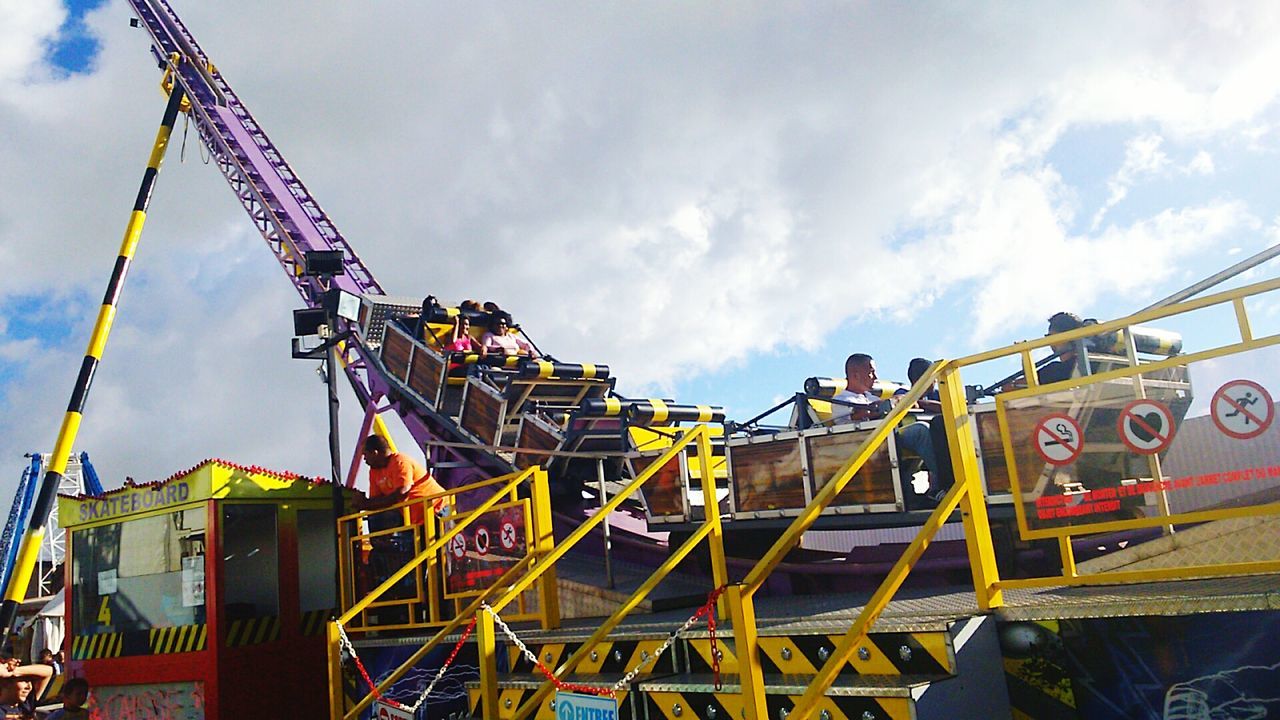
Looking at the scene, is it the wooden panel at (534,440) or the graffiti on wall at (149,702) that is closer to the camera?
the graffiti on wall at (149,702)

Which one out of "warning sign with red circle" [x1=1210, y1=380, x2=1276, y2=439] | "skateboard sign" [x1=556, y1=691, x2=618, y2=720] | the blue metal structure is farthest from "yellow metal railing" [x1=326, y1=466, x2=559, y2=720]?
the blue metal structure

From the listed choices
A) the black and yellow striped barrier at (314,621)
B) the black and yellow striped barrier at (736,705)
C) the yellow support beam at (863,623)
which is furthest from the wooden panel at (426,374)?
the yellow support beam at (863,623)

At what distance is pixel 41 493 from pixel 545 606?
6.59 m

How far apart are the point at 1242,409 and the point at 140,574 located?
8.49m

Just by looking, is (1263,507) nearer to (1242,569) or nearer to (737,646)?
(1242,569)

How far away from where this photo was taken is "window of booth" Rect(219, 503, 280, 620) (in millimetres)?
8070

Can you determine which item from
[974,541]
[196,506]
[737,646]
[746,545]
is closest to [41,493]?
[196,506]

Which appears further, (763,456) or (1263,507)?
(763,456)

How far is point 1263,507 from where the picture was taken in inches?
141

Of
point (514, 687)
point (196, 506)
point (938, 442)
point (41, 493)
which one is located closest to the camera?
point (514, 687)

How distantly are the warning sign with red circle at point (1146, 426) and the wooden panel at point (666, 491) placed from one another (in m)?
3.51

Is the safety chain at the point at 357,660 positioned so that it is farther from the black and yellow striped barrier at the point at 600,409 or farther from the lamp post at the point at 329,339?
the black and yellow striped barrier at the point at 600,409

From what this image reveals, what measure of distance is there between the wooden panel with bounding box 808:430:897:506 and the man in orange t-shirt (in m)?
3.63

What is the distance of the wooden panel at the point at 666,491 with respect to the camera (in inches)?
277
